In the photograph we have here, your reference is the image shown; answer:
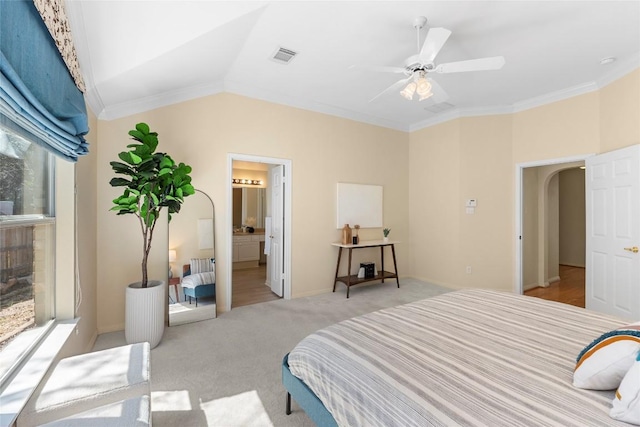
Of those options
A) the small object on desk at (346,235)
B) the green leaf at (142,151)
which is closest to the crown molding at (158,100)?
the green leaf at (142,151)

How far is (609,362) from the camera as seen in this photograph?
1100 mm

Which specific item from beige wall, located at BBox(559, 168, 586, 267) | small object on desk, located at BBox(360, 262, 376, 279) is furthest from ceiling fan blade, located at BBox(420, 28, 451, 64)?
beige wall, located at BBox(559, 168, 586, 267)

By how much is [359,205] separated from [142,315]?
340 cm

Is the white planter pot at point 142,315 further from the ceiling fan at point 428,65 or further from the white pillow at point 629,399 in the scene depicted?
the white pillow at point 629,399

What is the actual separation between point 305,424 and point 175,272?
2.34 m

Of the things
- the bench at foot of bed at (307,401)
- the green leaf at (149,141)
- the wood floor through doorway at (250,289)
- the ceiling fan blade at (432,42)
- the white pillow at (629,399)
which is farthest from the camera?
the wood floor through doorway at (250,289)

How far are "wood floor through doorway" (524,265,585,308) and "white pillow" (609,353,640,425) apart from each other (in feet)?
13.3

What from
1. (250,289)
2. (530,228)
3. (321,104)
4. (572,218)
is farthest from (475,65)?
(572,218)

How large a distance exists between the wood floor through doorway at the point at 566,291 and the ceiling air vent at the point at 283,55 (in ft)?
16.2

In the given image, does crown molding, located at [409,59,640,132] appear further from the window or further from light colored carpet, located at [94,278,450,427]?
the window

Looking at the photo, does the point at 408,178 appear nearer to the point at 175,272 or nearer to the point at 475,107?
the point at 475,107

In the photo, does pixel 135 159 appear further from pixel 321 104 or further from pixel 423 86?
pixel 321 104

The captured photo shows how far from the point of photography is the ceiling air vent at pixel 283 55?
2957 mm

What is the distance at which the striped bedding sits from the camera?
103 centimetres
